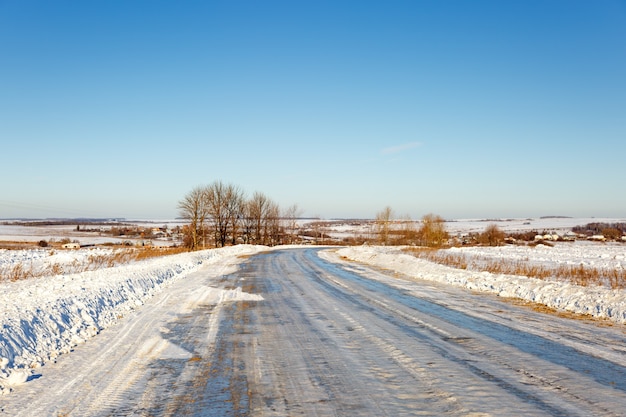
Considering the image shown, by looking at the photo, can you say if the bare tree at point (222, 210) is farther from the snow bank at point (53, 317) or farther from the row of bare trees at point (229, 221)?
the snow bank at point (53, 317)

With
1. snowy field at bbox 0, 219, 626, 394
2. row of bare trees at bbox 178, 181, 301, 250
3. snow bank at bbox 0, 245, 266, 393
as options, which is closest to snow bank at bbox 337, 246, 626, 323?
snowy field at bbox 0, 219, 626, 394

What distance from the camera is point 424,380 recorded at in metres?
4.84

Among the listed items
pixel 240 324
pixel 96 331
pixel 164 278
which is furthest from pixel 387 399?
pixel 164 278

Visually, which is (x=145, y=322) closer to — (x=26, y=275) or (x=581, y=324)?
(x=581, y=324)

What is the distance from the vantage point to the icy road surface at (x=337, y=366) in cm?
416

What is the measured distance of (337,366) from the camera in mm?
5438

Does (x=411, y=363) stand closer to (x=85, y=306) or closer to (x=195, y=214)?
(x=85, y=306)

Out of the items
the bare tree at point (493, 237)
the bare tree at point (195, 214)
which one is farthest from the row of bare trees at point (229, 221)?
the bare tree at point (493, 237)

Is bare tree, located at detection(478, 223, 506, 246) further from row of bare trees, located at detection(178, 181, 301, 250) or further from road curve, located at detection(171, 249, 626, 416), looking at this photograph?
road curve, located at detection(171, 249, 626, 416)

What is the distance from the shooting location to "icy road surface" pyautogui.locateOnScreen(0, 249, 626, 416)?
4.16 metres

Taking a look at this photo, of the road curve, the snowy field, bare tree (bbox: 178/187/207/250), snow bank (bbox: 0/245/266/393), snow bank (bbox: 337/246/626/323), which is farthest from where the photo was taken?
bare tree (bbox: 178/187/207/250)

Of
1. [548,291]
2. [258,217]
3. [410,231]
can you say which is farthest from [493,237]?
[548,291]

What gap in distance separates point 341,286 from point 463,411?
1068 cm

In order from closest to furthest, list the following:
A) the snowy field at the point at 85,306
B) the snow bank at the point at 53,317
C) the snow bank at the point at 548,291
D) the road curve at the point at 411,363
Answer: the road curve at the point at 411,363 → the snow bank at the point at 53,317 → the snowy field at the point at 85,306 → the snow bank at the point at 548,291
